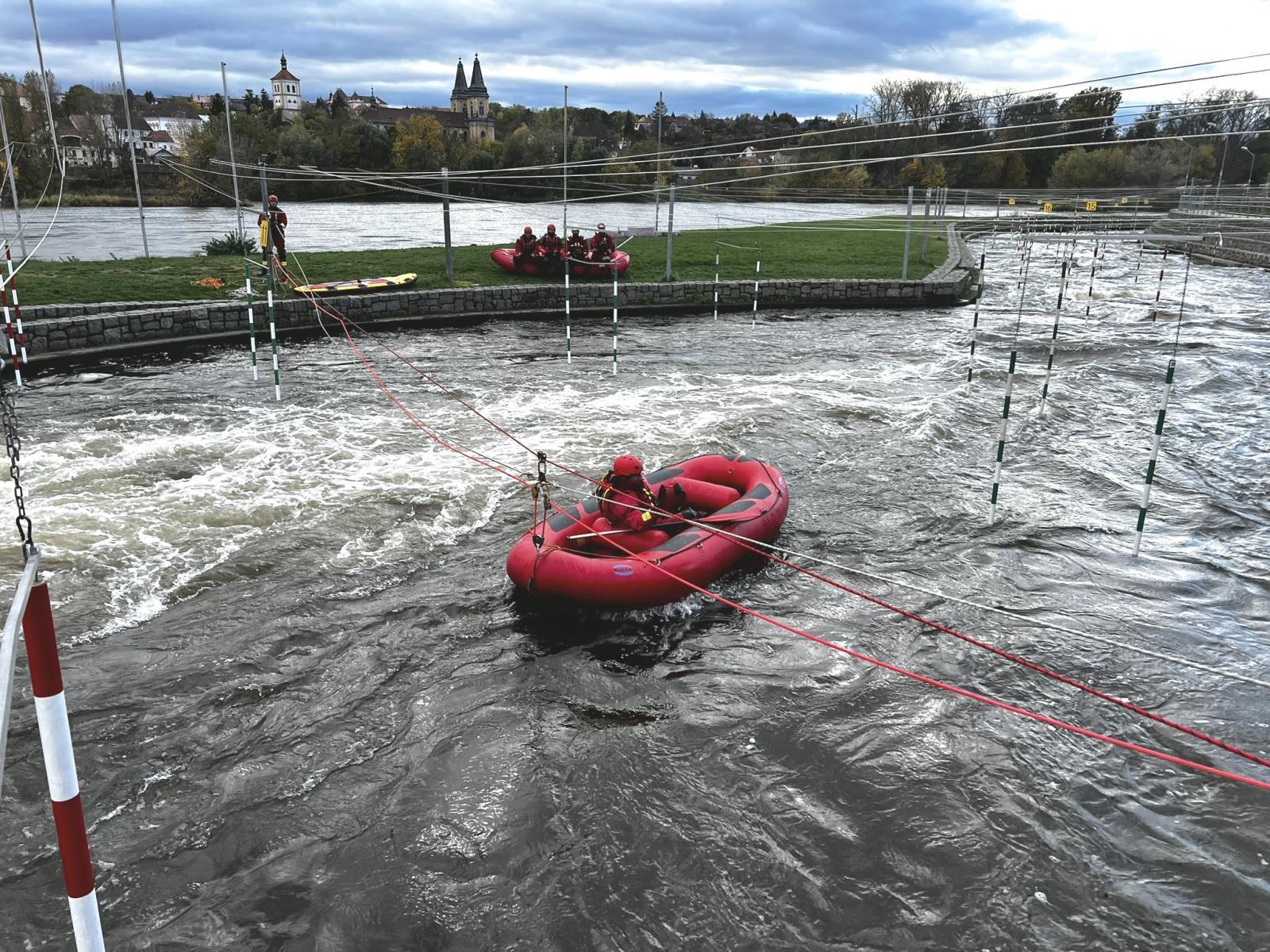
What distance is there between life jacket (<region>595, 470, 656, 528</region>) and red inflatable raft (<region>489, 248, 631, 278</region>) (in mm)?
13615

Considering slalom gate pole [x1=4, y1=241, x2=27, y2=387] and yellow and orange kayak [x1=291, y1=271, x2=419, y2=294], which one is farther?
yellow and orange kayak [x1=291, y1=271, x2=419, y2=294]

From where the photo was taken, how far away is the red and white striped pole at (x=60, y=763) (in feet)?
6.64

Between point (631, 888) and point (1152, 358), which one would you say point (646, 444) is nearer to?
point (631, 888)

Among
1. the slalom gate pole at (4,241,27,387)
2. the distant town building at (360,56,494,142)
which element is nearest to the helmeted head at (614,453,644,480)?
the slalom gate pole at (4,241,27,387)

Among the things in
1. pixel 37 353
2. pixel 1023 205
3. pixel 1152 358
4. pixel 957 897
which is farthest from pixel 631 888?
pixel 1023 205

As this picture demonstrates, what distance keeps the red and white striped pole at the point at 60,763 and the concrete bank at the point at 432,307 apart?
1355cm

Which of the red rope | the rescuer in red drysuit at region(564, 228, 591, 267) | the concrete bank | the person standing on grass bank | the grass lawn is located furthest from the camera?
the rescuer in red drysuit at region(564, 228, 591, 267)

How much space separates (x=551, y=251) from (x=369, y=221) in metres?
16.4

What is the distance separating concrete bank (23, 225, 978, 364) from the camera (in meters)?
14.1

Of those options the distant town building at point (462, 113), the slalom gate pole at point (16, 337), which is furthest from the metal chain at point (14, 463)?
the distant town building at point (462, 113)

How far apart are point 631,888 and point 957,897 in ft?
5.11

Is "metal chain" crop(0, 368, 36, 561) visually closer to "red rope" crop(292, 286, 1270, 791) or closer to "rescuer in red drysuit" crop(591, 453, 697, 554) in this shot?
"red rope" crop(292, 286, 1270, 791)

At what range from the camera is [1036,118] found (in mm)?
33062

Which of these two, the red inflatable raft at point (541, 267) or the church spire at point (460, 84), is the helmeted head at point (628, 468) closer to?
the red inflatable raft at point (541, 267)
